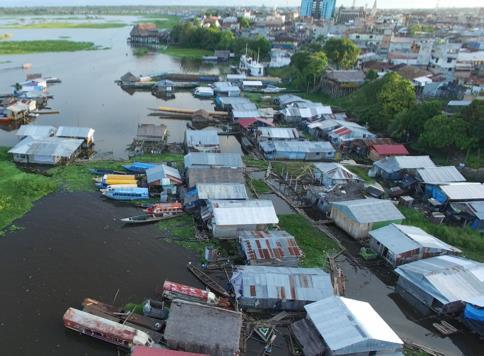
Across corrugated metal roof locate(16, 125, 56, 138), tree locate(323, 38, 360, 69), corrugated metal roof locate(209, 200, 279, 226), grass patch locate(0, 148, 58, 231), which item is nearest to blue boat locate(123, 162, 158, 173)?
grass patch locate(0, 148, 58, 231)

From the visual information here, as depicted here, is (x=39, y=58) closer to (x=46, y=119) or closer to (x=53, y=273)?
(x=46, y=119)

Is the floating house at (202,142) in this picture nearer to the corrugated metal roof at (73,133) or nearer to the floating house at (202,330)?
the corrugated metal roof at (73,133)

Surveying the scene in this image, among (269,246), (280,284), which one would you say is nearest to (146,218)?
(269,246)

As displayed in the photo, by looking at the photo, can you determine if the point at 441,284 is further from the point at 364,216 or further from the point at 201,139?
the point at 201,139

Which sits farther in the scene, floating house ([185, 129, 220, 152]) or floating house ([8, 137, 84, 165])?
floating house ([185, 129, 220, 152])

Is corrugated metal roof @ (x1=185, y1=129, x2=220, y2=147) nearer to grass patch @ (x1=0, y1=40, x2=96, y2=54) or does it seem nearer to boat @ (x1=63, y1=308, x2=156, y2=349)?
Result: boat @ (x1=63, y1=308, x2=156, y2=349)

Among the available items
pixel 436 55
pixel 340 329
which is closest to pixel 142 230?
pixel 340 329
